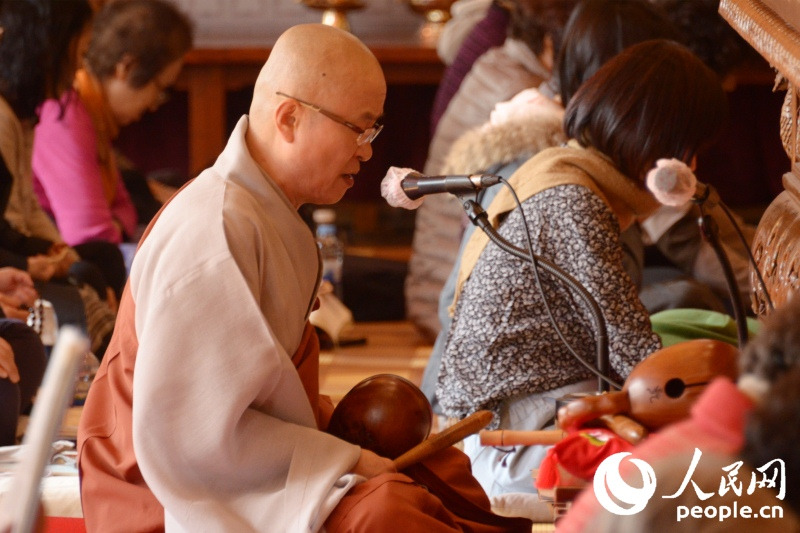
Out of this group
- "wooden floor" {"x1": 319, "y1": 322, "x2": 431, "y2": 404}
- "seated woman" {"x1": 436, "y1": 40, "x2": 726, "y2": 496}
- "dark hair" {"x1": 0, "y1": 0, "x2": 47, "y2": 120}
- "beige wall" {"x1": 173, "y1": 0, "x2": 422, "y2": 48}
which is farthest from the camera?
"beige wall" {"x1": 173, "y1": 0, "x2": 422, "y2": 48}

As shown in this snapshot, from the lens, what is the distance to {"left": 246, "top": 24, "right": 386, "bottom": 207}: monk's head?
1.70m

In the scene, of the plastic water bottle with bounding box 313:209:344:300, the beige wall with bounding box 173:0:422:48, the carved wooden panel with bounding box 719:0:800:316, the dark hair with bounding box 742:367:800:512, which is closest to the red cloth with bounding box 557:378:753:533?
the dark hair with bounding box 742:367:800:512

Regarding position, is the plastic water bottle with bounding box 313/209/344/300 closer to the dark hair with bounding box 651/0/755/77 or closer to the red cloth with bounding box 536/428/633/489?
the dark hair with bounding box 651/0/755/77

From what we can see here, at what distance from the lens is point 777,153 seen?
566 cm

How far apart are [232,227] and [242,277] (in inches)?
2.9

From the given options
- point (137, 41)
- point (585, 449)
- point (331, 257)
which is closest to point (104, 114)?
point (137, 41)

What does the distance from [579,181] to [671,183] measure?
447 mm

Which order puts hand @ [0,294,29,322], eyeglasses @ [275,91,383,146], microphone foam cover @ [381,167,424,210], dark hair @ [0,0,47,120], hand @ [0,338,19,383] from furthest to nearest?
dark hair @ [0,0,47,120] → hand @ [0,294,29,322] → hand @ [0,338,19,383] → microphone foam cover @ [381,167,424,210] → eyeglasses @ [275,91,383,146]

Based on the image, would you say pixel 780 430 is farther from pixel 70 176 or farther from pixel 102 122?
pixel 102 122


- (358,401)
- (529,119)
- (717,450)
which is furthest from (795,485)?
(529,119)

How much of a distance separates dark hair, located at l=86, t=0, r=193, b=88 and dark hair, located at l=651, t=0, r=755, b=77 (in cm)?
159

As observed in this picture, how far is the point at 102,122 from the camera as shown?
390 centimetres

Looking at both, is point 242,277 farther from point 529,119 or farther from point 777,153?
point 777,153

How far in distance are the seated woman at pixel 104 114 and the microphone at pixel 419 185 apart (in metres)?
A: 1.89
